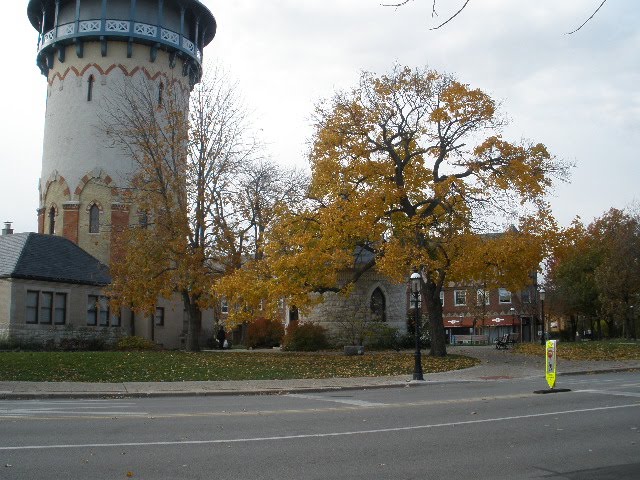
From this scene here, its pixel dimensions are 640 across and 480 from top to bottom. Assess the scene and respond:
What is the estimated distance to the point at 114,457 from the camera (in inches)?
329

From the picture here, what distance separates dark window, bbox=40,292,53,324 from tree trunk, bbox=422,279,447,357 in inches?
792

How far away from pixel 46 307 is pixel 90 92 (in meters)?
14.9

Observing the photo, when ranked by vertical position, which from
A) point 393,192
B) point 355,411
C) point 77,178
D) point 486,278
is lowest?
point 355,411

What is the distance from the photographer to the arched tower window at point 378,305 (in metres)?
38.7

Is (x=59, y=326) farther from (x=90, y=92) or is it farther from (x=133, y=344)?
(x=90, y=92)

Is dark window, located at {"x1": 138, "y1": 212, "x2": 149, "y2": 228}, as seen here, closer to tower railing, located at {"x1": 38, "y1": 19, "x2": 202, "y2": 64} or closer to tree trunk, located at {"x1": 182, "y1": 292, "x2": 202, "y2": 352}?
tree trunk, located at {"x1": 182, "y1": 292, "x2": 202, "y2": 352}

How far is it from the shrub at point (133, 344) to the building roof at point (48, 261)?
4.02 meters

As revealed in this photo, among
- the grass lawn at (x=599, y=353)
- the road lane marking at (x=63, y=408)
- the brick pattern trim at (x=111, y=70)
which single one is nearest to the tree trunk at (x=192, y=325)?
the brick pattern trim at (x=111, y=70)

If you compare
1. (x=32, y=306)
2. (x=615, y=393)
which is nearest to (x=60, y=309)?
(x=32, y=306)

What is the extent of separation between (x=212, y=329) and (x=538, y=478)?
143 ft

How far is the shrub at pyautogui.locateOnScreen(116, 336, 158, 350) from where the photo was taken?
36969 mm

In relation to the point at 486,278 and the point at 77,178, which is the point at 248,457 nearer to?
the point at 486,278

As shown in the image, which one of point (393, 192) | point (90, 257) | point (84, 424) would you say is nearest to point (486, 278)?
point (393, 192)

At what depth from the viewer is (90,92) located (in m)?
43.4
